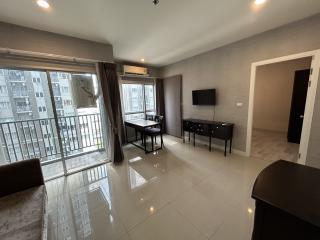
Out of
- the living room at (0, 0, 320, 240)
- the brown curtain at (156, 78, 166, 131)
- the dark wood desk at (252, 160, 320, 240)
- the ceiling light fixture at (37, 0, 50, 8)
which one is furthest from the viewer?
the brown curtain at (156, 78, 166, 131)

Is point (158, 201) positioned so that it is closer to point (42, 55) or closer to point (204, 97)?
point (204, 97)

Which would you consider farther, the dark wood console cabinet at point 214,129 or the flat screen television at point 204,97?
the flat screen television at point 204,97

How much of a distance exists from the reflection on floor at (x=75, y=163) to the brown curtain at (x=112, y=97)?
0.46m

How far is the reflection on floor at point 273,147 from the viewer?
3094mm

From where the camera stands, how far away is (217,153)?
3514mm

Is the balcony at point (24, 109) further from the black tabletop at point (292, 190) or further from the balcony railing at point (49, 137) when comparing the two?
the black tabletop at point (292, 190)

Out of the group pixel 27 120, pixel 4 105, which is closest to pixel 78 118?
pixel 27 120

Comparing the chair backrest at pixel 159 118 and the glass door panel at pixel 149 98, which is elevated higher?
the glass door panel at pixel 149 98

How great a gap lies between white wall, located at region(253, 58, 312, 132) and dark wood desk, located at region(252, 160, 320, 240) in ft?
16.1

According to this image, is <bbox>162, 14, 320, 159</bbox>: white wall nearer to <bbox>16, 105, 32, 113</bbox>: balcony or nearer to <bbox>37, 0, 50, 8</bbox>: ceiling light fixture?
<bbox>37, 0, 50, 8</bbox>: ceiling light fixture

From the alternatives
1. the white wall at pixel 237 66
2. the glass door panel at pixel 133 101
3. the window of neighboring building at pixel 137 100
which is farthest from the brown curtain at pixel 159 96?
the white wall at pixel 237 66

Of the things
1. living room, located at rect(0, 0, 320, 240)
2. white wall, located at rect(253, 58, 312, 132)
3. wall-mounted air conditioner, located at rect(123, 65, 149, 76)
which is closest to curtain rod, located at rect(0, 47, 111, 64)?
living room, located at rect(0, 0, 320, 240)

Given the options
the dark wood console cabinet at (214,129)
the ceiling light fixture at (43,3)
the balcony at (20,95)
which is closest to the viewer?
the ceiling light fixture at (43,3)

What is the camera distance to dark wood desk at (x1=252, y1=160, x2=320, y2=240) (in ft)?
2.21
